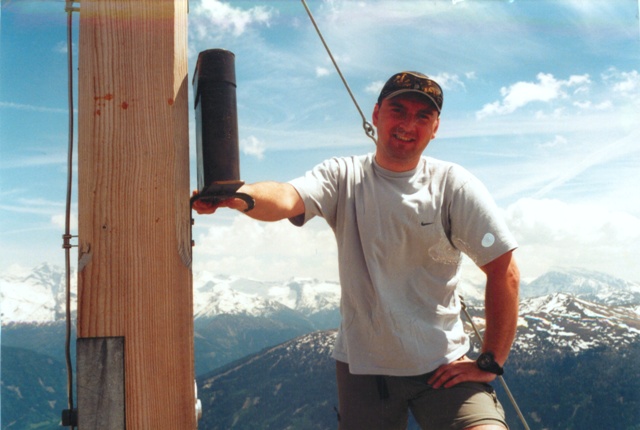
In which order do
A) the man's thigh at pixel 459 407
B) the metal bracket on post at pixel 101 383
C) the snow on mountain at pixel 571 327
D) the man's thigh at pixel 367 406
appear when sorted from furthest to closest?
the snow on mountain at pixel 571 327 → the man's thigh at pixel 367 406 → the man's thigh at pixel 459 407 → the metal bracket on post at pixel 101 383

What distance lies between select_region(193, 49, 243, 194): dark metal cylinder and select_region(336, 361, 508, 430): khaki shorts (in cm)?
190

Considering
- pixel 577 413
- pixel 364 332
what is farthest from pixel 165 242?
pixel 577 413

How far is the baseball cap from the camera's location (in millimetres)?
3607

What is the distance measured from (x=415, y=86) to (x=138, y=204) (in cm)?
210

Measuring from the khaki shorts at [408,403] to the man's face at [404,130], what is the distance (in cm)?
136

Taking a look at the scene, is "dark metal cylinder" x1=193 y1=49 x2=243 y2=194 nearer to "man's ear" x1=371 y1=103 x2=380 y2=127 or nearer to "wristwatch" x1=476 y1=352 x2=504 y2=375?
"man's ear" x1=371 y1=103 x2=380 y2=127

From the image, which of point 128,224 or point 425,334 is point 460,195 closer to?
point 425,334

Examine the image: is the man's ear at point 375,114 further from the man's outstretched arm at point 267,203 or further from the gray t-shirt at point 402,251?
the man's outstretched arm at point 267,203

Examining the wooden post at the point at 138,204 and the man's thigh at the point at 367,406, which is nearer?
the wooden post at the point at 138,204

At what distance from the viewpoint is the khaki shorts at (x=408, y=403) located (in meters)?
3.27

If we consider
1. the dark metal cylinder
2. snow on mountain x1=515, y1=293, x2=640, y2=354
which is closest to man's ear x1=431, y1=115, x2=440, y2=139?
the dark metal cylinder

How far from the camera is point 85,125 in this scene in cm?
220

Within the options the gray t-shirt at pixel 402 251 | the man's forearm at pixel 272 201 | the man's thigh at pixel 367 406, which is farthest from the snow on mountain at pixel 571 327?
the man's forearm at pixel 272 201

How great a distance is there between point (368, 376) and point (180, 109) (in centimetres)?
209
